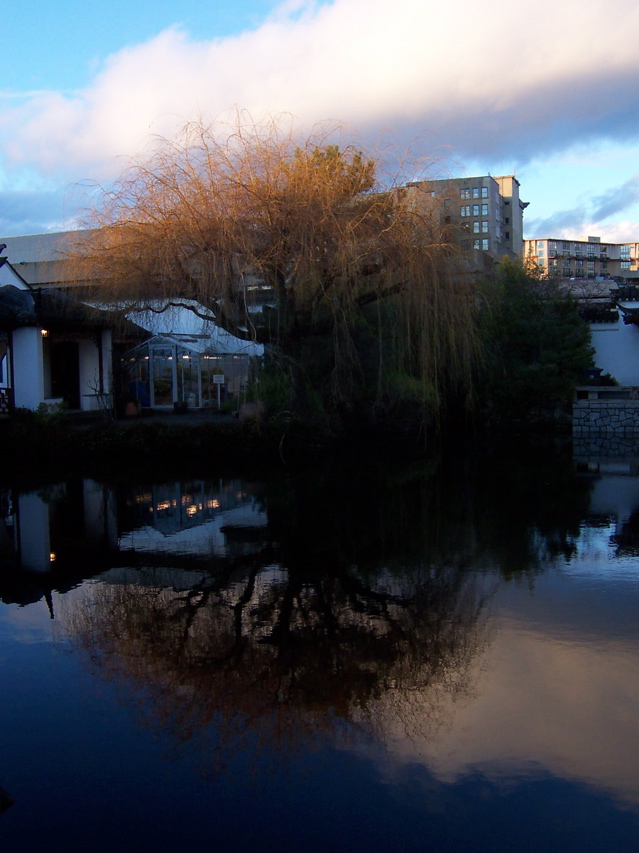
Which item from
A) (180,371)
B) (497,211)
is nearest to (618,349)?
(180,371)

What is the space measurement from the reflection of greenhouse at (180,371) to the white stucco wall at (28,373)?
162 inches

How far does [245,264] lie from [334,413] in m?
5.44

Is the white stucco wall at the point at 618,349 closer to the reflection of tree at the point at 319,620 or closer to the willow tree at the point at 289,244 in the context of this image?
the willow tree at the point at 289,244

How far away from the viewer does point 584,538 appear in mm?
8789

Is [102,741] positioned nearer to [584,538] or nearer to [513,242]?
→ [584,538]

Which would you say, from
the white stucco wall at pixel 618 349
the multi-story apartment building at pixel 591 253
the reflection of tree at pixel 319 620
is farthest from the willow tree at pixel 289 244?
the multi-story apartment building at pixel 591 253

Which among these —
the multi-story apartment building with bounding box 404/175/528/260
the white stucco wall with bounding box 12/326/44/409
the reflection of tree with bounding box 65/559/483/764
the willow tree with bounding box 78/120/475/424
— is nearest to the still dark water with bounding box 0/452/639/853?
the reflection of tree with bounding box 65/559/483/764

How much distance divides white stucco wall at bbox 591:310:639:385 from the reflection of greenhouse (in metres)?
13.1

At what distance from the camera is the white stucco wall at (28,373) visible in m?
19.0

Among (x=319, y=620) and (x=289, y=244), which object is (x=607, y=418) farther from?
(x=319, y=620)

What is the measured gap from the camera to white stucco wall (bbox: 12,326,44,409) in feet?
62.4

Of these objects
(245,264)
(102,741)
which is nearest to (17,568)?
(102,741)

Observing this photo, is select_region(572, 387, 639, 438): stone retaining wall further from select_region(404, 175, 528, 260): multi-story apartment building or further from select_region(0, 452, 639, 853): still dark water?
select_region(404, 175, 528, 260): multi-story apartment building

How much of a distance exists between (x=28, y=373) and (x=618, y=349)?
799 inches
